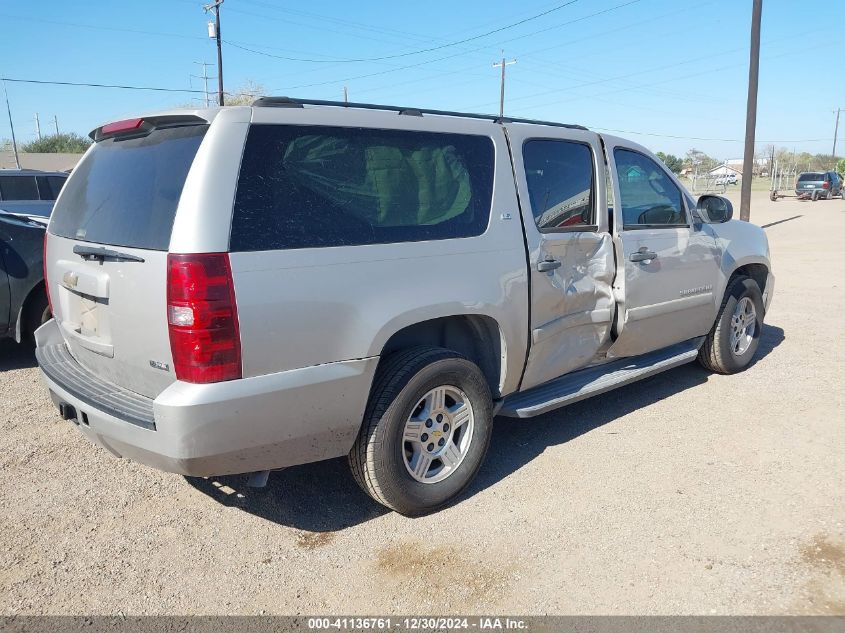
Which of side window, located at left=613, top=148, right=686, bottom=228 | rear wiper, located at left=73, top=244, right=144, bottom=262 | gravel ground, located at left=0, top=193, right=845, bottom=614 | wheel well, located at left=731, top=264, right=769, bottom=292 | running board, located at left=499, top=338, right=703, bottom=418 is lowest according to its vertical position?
gravel ground, located at left=0, top=193, right=845, bottom=614

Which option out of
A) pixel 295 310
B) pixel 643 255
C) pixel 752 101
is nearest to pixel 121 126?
pixel 295 310

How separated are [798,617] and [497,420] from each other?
2378mm

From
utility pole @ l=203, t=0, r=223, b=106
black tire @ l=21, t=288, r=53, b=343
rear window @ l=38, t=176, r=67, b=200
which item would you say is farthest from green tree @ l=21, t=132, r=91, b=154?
black tire @ l=21, t=288, r=53, b=343

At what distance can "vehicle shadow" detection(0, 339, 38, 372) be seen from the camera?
19.6ft

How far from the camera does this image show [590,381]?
14.0 ft

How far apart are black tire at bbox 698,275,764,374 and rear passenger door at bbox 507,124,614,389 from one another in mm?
1606

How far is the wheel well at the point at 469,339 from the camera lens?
135 inches

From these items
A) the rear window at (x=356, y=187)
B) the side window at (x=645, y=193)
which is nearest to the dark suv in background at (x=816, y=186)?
the side window at (x=645, y=193)

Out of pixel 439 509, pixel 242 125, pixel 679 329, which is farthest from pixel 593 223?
pixel 242 125

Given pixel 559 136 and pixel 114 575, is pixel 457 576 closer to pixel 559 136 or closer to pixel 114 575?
pixel 114 575

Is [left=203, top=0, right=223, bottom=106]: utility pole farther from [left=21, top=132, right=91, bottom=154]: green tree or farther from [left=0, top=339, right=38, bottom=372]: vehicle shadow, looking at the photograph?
[left=21, top=132, right=91, bottom=154]: green tree

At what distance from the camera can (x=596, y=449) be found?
13.6 ft

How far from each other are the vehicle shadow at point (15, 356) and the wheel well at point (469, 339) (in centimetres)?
432

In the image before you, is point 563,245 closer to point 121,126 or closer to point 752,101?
point 121,126
